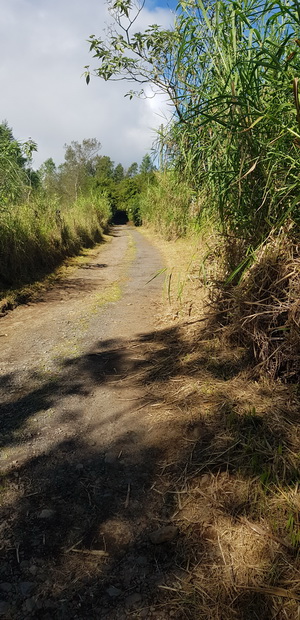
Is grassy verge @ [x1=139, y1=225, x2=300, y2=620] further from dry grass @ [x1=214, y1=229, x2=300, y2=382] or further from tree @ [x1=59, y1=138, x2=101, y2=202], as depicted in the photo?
tree @ [x1=59, y1=138, x2=101, y2=202]

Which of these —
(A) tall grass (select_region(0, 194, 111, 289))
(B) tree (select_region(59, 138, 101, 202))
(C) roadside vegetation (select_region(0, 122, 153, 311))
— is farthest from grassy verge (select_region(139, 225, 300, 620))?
(B) tree (select_region(59, 138, 101, 202))

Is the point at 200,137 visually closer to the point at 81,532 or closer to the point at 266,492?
the point at 266,492

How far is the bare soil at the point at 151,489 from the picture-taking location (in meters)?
1.30

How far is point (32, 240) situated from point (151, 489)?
655 centimetres

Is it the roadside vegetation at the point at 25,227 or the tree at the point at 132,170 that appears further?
the tree at the point at 132,170

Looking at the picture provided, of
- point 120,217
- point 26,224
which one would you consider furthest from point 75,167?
point 26,224

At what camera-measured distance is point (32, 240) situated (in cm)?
747

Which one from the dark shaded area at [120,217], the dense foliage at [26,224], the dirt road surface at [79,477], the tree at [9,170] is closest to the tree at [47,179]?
the dense foliage at [26,224]

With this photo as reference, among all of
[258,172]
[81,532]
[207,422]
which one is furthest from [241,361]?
[81,532]

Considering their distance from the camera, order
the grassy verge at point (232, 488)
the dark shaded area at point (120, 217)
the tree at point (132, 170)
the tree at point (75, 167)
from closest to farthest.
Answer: the grassy verge at point (232, 488)
the tree at point (75, 167)
the dark shaded area at point (120, 217)
the tree at point (132, 170)

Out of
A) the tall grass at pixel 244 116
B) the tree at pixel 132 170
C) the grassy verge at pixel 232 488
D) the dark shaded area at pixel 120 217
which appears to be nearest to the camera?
the grassy verge at pixel 232 488

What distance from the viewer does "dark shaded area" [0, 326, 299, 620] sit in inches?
50.4

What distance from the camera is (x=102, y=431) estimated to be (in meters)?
2.31

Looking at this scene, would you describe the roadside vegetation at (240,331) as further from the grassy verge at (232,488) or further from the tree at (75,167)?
the tree at (75,167)
